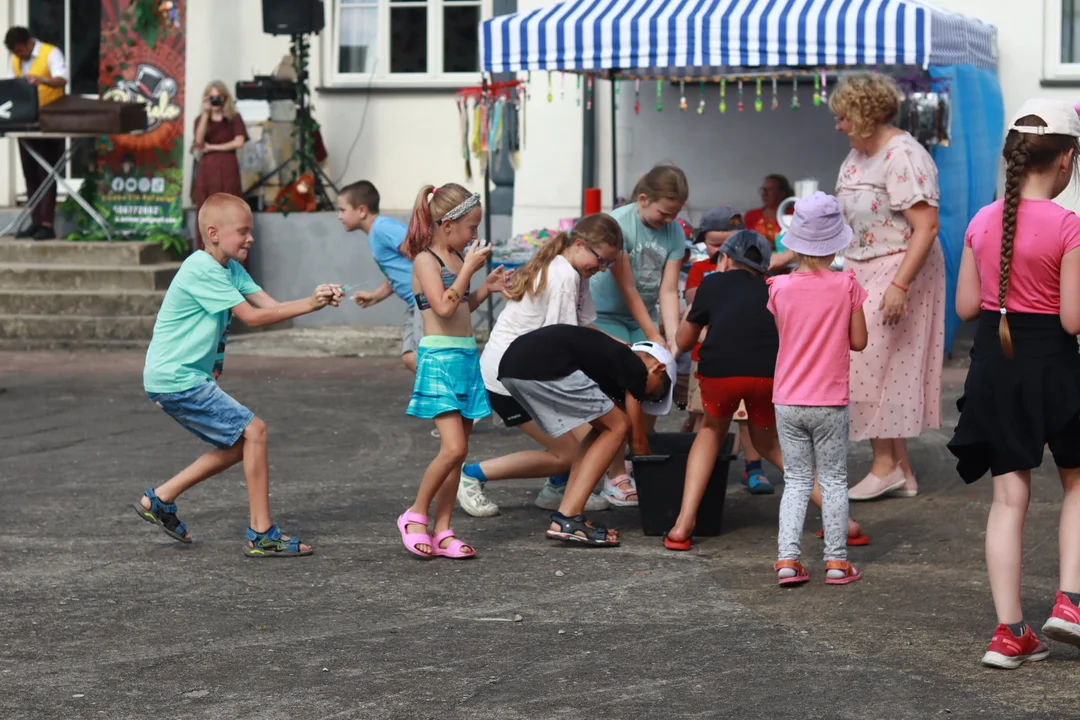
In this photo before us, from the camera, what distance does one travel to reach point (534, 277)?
7109 mm

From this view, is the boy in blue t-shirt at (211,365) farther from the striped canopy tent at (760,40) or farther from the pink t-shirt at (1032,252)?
the striped canopy tent at (760,40)

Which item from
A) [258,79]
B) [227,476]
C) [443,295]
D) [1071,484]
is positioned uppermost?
[258,79]

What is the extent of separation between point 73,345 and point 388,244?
5790 mm

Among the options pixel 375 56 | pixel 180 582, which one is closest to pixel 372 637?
pixel 180 582

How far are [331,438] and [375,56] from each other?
7497mm

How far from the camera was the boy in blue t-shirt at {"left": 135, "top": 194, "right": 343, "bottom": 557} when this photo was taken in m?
6.71

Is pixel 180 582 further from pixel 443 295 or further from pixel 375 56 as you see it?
pixel 375 56

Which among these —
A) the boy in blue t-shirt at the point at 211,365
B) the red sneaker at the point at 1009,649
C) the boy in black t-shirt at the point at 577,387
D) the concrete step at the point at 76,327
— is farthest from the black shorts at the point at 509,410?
the concrete step at the point at 76,327

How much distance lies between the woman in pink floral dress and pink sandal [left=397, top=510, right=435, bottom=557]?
2.23m

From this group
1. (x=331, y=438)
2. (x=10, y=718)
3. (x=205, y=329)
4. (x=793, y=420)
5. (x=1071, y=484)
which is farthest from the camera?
(x=331, y=438)

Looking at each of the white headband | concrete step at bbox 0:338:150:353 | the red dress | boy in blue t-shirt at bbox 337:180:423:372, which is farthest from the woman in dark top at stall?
the white headband

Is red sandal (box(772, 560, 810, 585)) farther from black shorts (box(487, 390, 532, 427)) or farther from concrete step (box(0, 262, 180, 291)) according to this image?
concrete step (box(0, 262, 180, 291))

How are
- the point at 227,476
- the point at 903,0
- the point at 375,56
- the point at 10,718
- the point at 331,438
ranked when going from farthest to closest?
the point at 375,56 → the point at 903,0 → the point at 331,438 → the point at 227,476 → the point at 10,718

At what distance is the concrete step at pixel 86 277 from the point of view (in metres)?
14.6
